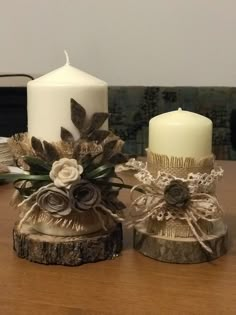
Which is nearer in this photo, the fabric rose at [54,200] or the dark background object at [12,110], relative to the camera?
the fabric rose at [54,200]

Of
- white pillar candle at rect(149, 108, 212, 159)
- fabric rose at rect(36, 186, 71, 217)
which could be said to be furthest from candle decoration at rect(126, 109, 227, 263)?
fabric rose at rect(36, 186, 71, 217)

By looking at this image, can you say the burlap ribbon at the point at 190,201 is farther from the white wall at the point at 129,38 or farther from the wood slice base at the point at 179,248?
the white wall at the point at 129,38

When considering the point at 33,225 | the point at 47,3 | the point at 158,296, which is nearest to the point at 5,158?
the point at 33,225

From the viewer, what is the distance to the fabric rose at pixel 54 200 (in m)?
0.63

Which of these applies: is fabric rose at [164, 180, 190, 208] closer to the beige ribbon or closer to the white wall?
the beige ribbon

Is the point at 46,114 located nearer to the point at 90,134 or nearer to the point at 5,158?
the point at 90,134

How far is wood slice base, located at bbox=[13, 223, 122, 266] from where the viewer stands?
25.3 inches

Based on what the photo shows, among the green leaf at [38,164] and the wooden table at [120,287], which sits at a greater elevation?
the green leaf at [38,164]

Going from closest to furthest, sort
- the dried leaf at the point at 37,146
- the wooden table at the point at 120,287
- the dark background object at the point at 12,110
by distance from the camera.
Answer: the wooden table at the point at 120,287 < the dried leaf at the point at 37,146 < the dark background object at the point at 12,110

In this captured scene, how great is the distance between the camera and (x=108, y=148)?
65 centimetres

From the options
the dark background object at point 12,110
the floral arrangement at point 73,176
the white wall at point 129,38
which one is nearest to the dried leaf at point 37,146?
the floral arrangement at point 73,176

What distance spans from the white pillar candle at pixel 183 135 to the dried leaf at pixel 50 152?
123mm

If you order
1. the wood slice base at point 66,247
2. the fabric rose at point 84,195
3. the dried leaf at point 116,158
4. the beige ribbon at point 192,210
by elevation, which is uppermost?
the dried leaf at point 116,158

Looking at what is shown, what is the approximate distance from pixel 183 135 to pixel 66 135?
0.14 meters
